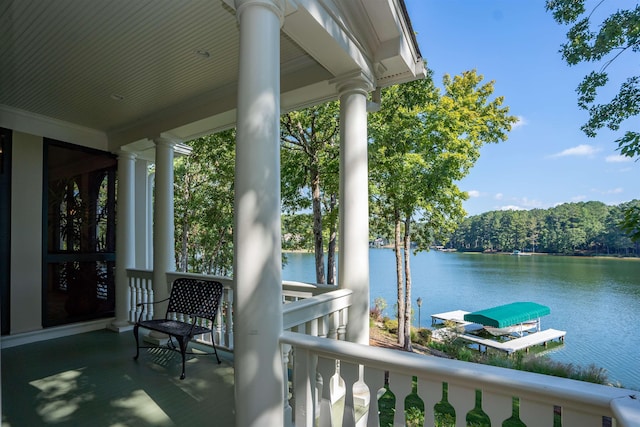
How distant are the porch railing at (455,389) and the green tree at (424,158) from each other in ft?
22.7

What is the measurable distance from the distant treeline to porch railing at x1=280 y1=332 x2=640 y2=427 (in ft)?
54.9

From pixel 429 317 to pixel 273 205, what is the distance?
18.2 meters

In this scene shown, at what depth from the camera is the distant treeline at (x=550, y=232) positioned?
1989 centimetres

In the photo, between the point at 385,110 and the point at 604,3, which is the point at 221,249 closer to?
the point at 385,110

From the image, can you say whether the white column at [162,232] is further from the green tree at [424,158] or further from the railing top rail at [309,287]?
the green tree at [424,158]

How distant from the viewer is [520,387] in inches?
50.1

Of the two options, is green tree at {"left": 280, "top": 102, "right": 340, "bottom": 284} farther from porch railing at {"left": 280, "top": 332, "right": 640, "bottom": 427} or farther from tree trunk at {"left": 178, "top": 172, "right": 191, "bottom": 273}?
porch railing at {"left": 280, "top": 332, "right": 640, "bottom": 427}

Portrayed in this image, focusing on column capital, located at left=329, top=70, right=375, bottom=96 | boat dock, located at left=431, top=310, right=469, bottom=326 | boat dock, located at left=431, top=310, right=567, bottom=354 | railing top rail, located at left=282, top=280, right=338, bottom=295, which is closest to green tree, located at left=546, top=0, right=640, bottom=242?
column capital, located at left=329, top=70, right=375, bottom=96

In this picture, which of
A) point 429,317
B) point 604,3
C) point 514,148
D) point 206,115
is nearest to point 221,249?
point 206,115

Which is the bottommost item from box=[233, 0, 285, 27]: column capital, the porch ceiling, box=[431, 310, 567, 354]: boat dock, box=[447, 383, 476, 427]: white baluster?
box=[431, 310, 567, 354]: boat dock

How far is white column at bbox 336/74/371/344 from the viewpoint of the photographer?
298 cm

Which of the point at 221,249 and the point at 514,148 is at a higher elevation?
the point at 514,148

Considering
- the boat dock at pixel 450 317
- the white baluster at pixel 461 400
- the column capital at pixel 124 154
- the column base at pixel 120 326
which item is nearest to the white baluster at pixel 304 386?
the white baluster at pixel 461 400

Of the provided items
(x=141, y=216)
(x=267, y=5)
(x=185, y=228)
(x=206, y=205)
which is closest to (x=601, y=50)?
(x=267, y=5)
